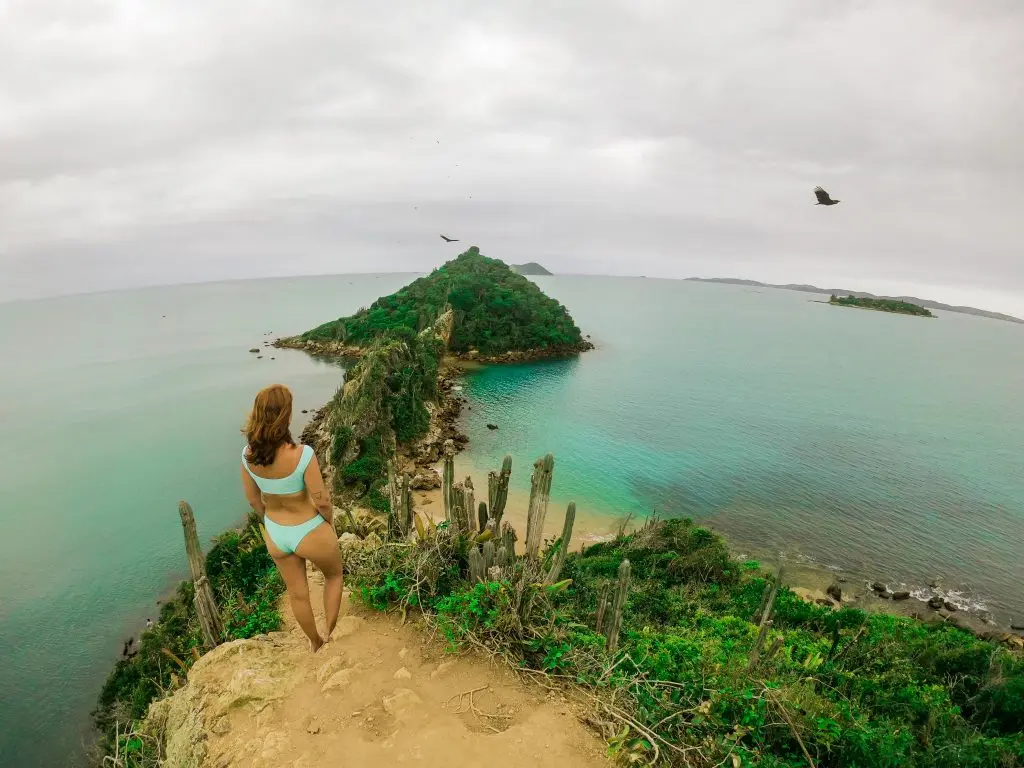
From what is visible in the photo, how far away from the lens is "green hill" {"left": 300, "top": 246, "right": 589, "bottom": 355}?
49.5m

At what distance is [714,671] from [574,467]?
19526 mm

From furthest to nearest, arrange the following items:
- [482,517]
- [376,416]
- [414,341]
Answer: [414,341], [376,416], [482,517]

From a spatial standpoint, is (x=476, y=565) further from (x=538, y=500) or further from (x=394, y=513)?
(x=394, y=513)

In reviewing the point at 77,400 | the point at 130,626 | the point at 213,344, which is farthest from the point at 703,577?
the point at 213,344

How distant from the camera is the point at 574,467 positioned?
24.1 m

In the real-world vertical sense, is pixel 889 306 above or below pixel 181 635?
above

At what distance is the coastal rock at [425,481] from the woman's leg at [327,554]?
1548 cm

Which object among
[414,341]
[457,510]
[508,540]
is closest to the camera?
[508,540]

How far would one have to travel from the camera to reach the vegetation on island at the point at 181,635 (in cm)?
621

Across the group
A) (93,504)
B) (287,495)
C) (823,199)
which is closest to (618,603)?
(287,495)

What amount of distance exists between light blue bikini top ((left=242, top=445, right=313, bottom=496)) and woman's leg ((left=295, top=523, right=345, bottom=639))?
54 cm

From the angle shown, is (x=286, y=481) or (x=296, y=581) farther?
(x=296, y=581)

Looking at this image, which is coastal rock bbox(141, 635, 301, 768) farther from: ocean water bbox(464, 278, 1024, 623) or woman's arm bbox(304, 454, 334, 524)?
ocean water bbox(464, 278, 1024, 623)

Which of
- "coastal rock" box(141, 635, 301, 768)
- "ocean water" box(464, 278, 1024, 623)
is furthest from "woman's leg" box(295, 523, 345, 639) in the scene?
"ocean water" box(464, 278, 1024, 623)
